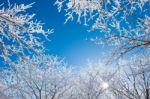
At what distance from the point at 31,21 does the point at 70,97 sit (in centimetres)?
2485

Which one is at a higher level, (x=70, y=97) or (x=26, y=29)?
(x=70, y=97)

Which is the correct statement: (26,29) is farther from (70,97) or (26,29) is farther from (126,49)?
(70,97)

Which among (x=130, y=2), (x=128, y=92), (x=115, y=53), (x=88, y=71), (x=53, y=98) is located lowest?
(x=115, y=53)

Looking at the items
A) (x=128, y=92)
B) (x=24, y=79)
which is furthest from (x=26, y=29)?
(x=24, y=79)

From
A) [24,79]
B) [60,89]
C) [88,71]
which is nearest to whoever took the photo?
[24,79]

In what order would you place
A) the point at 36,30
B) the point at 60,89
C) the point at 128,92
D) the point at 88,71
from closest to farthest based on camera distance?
1. the point at 36,30
2. the point at 128,92
3. the point at 60,89
4. the point at 88,71

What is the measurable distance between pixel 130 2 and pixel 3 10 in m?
2.46

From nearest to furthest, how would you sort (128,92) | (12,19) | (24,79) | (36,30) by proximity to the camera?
1. (12,19)
2. (36,30)
3. (128,92)
4. (24,79)

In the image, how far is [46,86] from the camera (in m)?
27.1

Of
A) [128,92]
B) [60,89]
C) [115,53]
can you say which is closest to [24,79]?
[60,89]

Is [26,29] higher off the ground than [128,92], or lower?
lower

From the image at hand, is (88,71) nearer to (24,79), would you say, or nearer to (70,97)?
(70,97)

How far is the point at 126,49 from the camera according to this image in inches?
248

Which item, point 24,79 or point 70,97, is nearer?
point 24,79
